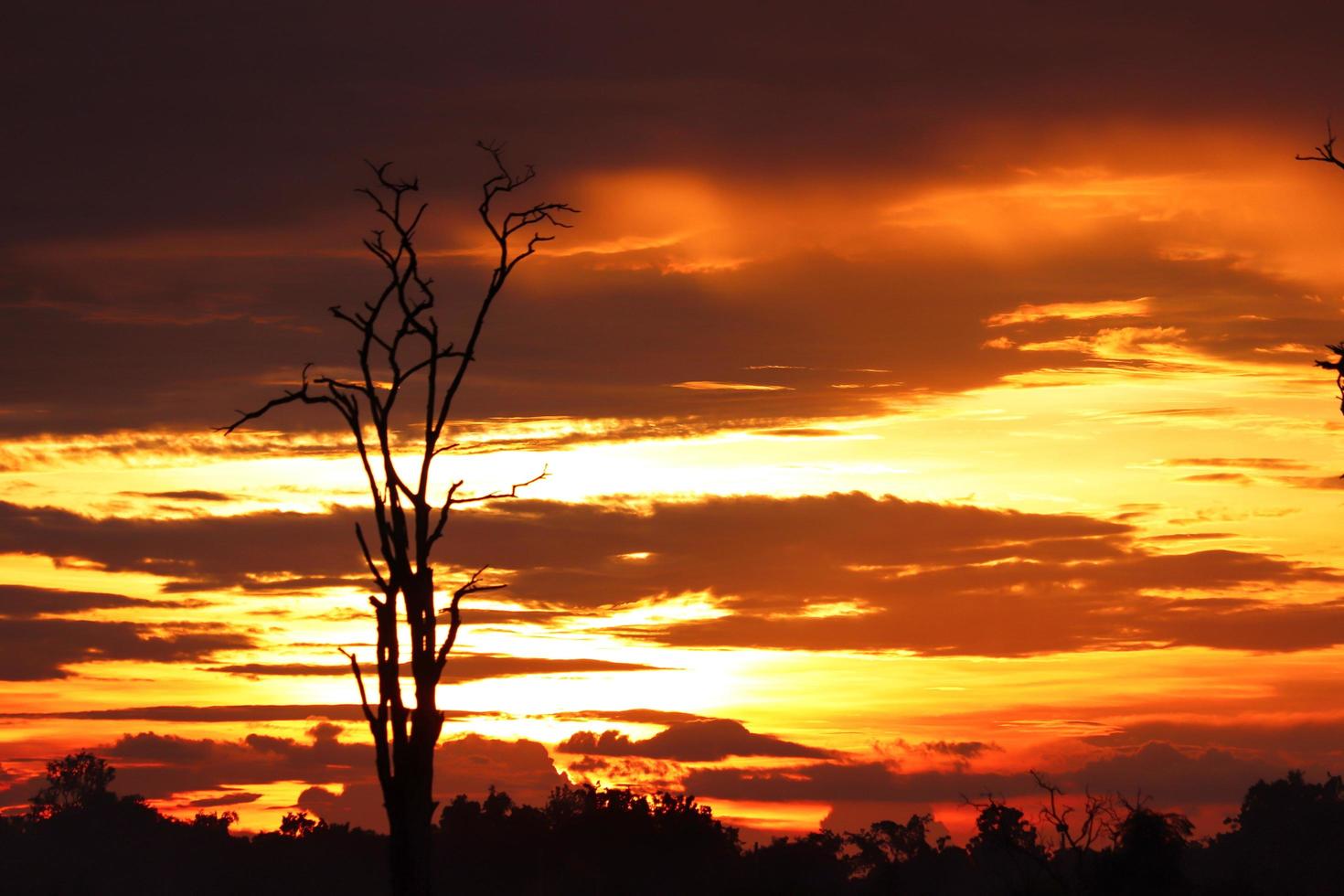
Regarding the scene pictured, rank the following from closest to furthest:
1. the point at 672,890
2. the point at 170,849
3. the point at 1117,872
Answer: the point at 1117,872, the point at 672,890, the point at 170,849

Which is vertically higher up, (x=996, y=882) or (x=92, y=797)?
(x=92, y=797)

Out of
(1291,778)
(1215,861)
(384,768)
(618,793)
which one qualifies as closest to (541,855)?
(618,793)

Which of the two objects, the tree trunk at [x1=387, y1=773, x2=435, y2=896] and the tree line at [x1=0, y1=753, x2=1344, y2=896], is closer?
the tree trunk at [x1=387, y1=773, x2=435, y2=896]

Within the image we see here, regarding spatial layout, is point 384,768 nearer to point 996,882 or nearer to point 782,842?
point 782,842

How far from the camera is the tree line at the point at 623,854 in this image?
282 ft

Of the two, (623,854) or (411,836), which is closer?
(411,836)

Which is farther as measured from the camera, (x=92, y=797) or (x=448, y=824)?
(x=92, y=797)

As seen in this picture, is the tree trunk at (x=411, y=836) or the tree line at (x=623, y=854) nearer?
the tree trunk at (x=411, y=836)

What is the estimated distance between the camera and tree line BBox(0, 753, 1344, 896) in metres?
86.1

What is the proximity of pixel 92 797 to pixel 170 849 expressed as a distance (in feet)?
52.1

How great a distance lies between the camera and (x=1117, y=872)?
73.9 metres

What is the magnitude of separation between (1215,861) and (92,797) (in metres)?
88.1

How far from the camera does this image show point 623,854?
97.4m

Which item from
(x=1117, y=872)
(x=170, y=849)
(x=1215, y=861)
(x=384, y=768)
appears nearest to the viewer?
(x=384, y=768)
